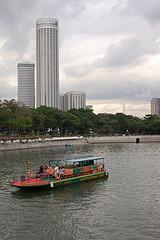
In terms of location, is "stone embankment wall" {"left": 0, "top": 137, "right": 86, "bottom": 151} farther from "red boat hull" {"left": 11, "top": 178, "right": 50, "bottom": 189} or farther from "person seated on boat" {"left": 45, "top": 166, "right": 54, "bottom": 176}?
"red boat hull" {"left": 11, "top": 178, "right": 50, "bottom": 189}

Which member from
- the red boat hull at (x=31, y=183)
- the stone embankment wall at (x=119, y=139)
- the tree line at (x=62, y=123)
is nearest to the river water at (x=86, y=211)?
the red boat hull at (x=31, y=183)

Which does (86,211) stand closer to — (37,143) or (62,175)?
(62,175)

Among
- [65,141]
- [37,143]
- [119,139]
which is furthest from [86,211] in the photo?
[119,139]

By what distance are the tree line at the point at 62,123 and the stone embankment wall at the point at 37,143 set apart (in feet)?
27.7

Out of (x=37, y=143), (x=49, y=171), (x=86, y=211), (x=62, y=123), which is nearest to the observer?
(x=86, y=211)

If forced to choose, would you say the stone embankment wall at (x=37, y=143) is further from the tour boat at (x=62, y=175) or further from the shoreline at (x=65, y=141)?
the tour boat at (x=62, y=175)

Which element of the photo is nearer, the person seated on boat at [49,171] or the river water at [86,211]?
the river water at [86,211]

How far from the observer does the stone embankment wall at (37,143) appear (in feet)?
348

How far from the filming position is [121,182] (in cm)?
4766

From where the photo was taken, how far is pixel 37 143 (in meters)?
119

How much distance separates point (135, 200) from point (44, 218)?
1003 cm

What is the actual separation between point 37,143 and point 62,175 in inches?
2920

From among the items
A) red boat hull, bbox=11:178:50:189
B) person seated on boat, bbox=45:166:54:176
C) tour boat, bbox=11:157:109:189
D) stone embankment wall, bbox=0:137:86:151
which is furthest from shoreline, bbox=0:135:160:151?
red boat hull, bbox=11:178:50:189

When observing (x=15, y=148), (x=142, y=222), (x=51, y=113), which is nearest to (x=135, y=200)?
(x=142, y=222)
